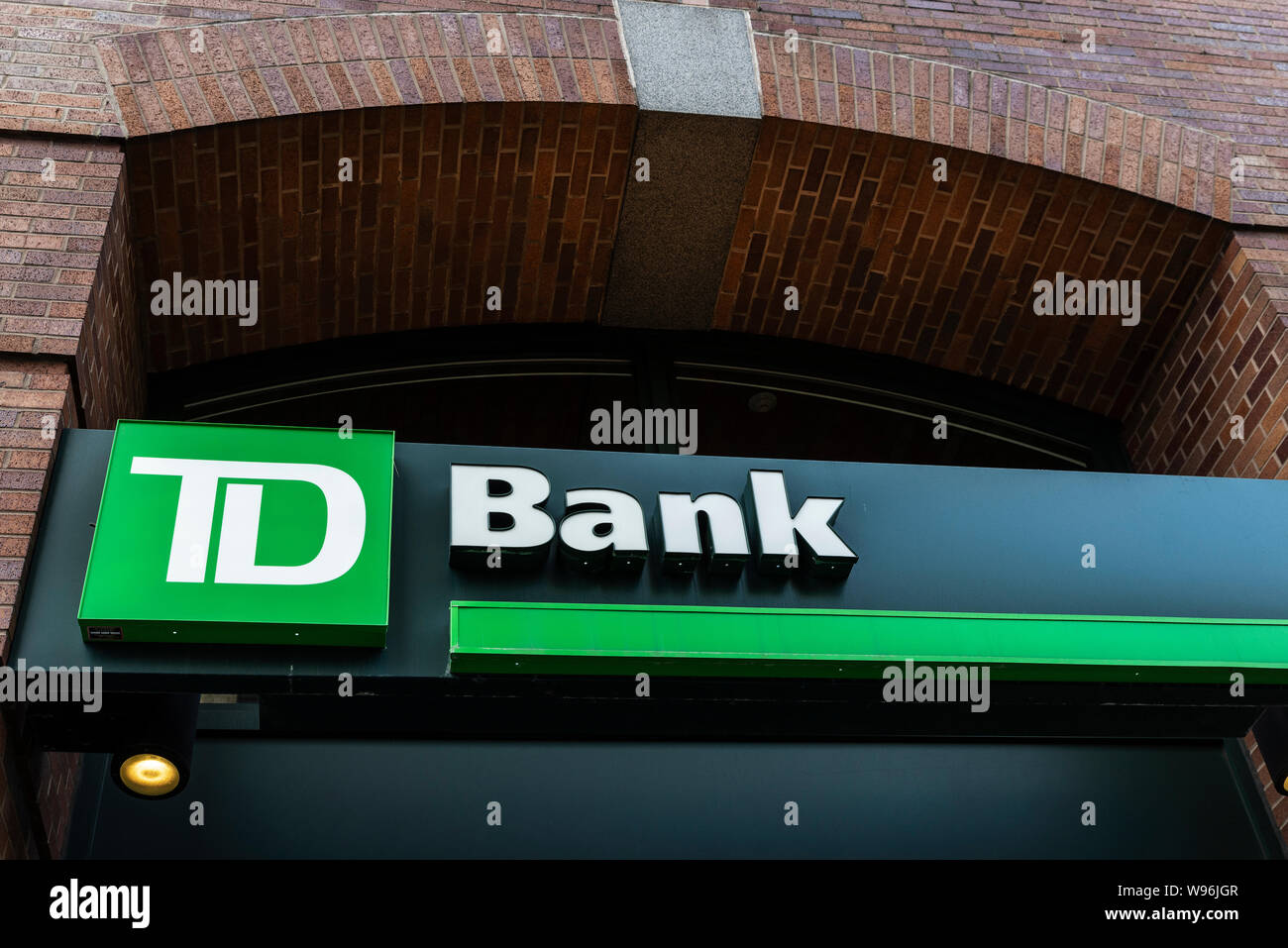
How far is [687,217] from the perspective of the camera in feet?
20.6

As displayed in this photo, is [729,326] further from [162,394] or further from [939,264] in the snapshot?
[162,394]

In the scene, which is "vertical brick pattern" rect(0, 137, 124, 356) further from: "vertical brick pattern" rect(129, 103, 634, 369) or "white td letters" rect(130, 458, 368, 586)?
"white td letters" rect(130, 458, 368, 586)

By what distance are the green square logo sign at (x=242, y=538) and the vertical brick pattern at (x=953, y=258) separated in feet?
8.52

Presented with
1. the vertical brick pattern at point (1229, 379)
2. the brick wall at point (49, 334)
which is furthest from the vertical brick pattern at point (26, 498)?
the vertical brick pattern at point (1229, 379)

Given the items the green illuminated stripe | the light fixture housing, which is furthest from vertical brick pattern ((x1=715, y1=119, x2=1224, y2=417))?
the light fixture housing

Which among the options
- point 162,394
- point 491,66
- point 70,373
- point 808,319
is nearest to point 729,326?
point 808,319

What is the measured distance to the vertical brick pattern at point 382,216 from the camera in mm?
5559

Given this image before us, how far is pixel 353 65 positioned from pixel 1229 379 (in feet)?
13.2

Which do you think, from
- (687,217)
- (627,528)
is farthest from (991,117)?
(627,528)

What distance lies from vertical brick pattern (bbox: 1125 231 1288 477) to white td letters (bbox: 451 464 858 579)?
2134mm

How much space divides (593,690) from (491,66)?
2.91m

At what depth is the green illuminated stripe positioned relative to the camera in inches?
162
